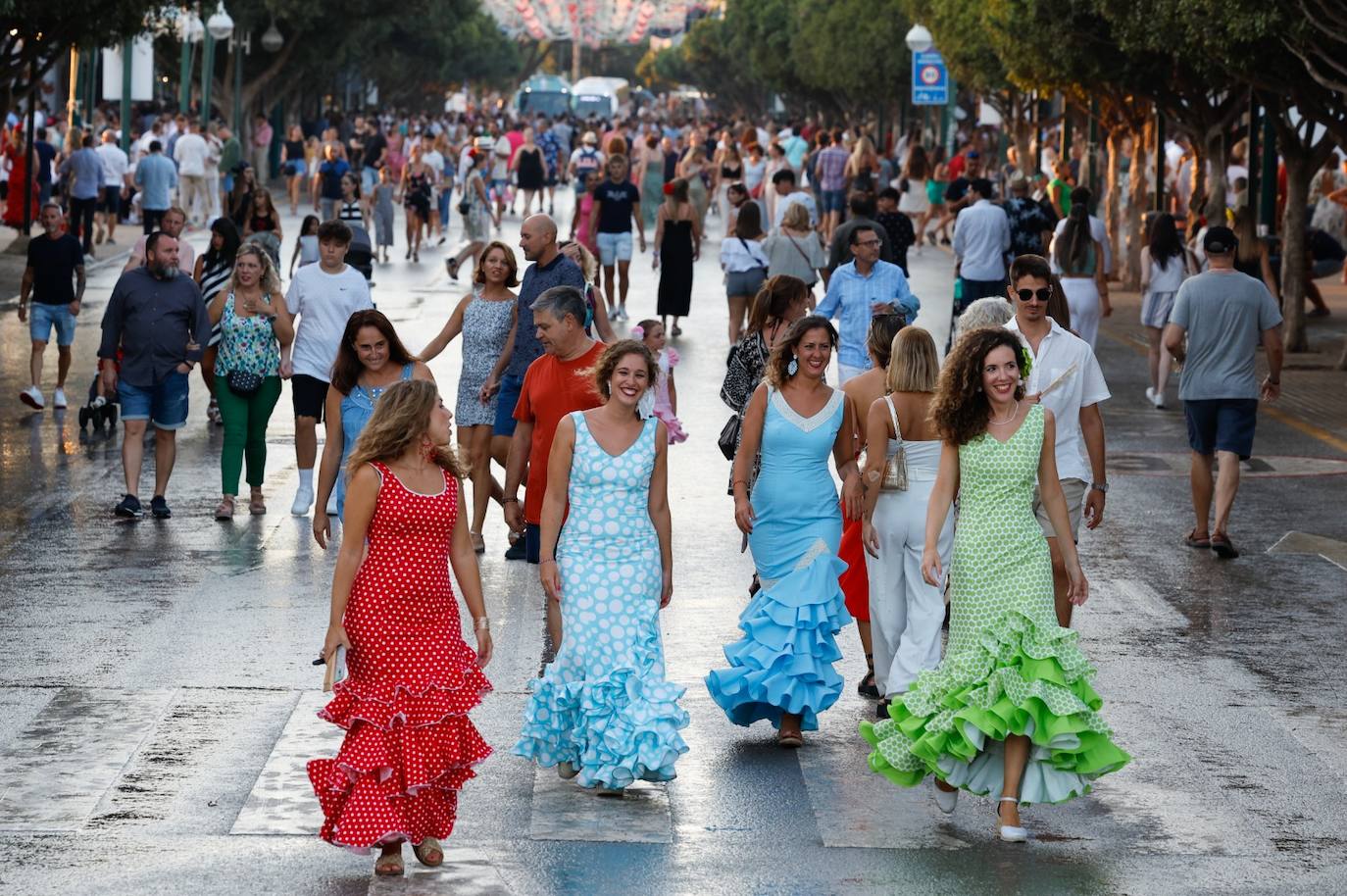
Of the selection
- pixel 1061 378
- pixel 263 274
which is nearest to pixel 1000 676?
pixel 1061 378

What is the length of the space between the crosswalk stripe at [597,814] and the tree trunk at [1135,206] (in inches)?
870

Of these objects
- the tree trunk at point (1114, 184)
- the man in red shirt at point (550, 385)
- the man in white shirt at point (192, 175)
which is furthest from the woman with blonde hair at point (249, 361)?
the man in white shirt at point (192, 175)

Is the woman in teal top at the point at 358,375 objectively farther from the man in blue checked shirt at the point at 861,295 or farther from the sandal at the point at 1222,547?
the sandal at the point at 1222,547

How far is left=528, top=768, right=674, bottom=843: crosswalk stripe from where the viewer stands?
688cm

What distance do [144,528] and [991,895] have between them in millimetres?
7183

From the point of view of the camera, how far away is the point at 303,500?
12734mm

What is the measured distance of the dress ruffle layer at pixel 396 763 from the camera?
625 cm

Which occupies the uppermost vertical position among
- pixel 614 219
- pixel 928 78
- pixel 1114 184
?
pixel 928 78

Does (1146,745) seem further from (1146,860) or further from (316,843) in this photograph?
(316,843)

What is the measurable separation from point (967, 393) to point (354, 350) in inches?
133

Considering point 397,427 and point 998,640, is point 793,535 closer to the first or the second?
point 998,640

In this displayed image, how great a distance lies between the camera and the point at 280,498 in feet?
43.8

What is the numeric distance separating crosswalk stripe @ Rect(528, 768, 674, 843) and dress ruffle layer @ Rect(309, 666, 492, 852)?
0.54 meters

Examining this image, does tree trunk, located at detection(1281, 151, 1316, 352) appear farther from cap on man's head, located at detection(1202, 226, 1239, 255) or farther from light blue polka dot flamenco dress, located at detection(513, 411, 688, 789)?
light blue polka dot flamenco dress, located at detection(513, 411, 688, 789)
